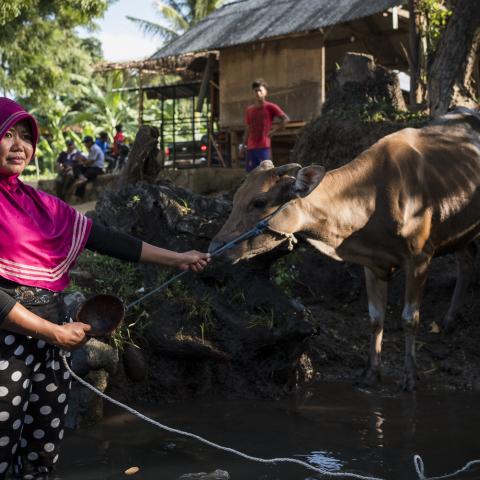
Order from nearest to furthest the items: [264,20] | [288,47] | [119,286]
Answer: [119,286]
[288,47]
[264,20]

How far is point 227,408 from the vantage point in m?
5.45

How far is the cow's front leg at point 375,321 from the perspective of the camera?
6055 mm

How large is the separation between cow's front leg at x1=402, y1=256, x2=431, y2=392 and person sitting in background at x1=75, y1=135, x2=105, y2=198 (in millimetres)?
12119

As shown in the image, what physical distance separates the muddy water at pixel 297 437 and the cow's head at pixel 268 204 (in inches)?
46.7

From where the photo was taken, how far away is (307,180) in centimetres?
512

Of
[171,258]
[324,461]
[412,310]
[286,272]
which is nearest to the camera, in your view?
[171,258]

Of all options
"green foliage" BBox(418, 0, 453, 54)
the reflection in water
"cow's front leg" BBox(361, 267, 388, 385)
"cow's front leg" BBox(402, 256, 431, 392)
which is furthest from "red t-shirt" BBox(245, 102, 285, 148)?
the reflection in water

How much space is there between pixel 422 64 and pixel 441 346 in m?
6.15

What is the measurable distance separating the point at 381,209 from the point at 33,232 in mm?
3468

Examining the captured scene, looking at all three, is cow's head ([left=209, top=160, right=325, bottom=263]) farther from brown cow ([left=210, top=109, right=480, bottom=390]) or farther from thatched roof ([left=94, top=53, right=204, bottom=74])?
thatched roof ([left=94, top=53, right=204, bottom=74])

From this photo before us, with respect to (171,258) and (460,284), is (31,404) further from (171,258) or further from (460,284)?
(460,284)

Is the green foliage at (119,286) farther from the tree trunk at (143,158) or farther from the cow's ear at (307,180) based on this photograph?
the cow's ear at (307,180)

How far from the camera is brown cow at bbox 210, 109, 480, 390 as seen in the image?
522 cm

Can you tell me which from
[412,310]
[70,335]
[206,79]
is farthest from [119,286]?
[206,79]
